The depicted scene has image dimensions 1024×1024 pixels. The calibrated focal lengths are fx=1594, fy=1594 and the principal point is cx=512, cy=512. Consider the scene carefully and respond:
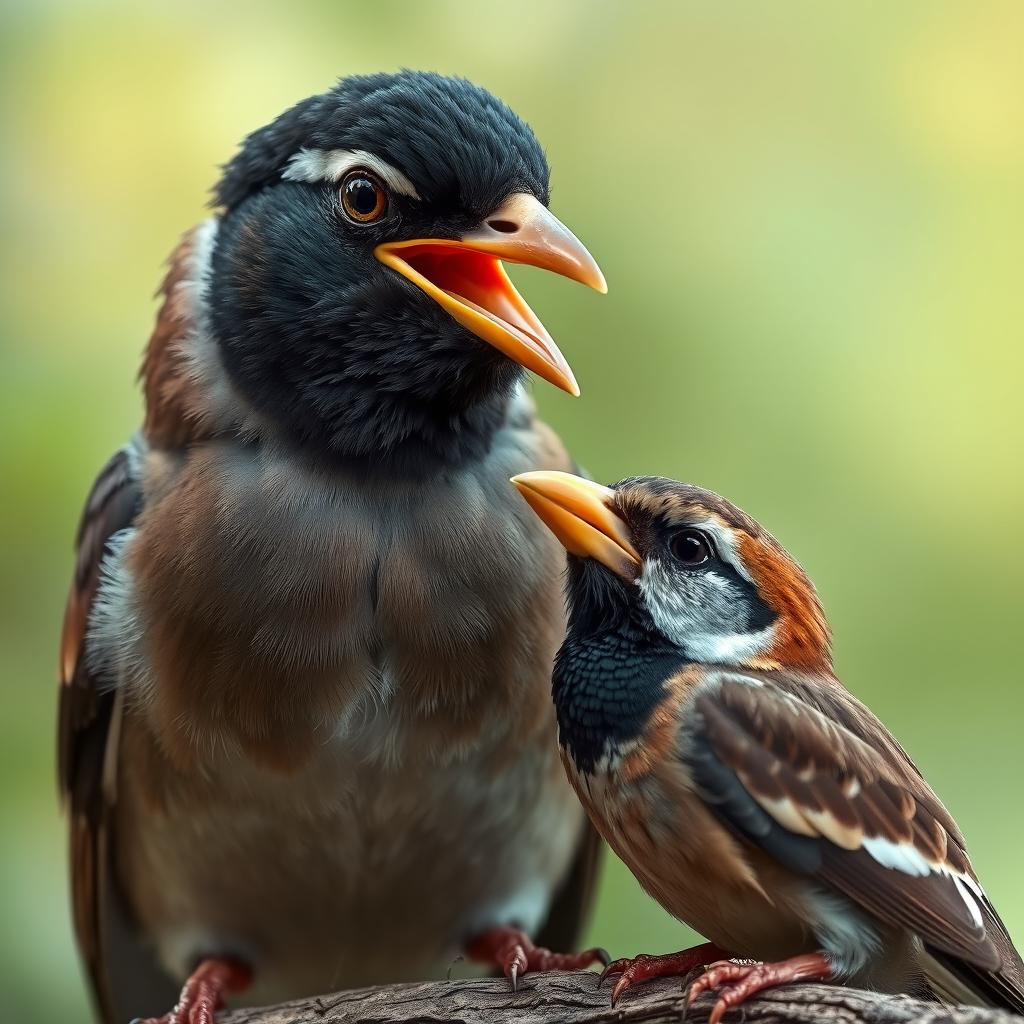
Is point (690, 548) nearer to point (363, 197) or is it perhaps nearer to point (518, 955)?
point (363, 197)

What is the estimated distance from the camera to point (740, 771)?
3006 mm

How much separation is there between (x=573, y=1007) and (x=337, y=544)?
1.19 meters

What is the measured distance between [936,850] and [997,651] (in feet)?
6.06

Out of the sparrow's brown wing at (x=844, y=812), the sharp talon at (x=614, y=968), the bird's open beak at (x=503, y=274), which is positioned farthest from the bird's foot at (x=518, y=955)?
the bird's open beak at (x=503, y=274)

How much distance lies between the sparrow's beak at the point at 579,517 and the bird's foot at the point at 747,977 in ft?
2.74

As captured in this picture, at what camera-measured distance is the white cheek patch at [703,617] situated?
3299 millimetres

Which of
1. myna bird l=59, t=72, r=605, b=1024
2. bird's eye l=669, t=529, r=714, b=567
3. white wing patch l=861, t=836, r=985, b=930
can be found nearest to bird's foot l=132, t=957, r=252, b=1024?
myna bird l=59, t=72, r=605, b=1024

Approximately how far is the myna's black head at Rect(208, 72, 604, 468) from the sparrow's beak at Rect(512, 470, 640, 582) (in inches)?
9.7

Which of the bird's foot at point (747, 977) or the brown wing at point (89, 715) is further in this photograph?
the brown wing at point (89, 715)

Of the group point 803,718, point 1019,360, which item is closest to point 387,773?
point 803,718

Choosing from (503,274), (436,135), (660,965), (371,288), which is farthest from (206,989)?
(436,135)

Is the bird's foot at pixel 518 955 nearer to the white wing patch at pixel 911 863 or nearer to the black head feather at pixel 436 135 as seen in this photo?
the white wing patch at pixel 911 863

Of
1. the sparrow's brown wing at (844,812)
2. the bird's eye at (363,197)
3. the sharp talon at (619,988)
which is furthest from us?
the bird's eye at (363,197)

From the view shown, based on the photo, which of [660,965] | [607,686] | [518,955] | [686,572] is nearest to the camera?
[660,965]
